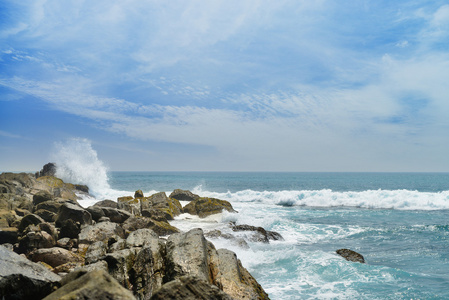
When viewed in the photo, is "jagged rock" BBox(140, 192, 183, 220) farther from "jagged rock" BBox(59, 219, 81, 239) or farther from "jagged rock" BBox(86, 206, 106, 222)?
"jagged rock" BBox(59, 219, 81, 239)

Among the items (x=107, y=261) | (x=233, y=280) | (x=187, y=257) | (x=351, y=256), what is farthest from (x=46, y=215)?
(x=351, y=256)

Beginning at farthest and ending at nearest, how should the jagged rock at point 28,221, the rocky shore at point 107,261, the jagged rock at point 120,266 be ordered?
the jagged rock at point 28,221, the jagged rock at point 120,266, the rocky shore at point 107,261

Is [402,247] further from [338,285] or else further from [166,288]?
[166,288]

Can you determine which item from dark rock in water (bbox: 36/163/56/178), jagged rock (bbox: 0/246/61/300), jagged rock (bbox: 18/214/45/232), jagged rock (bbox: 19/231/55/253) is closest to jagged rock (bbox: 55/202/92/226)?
jagged rock (bbox: 18/214/45/232)

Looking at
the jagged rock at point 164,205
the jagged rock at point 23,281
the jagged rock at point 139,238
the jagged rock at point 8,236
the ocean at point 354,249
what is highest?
the jagged rock at point 23,281

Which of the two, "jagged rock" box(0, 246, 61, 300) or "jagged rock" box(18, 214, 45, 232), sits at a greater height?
"jagged rock" box(0, 246, 61, 300)

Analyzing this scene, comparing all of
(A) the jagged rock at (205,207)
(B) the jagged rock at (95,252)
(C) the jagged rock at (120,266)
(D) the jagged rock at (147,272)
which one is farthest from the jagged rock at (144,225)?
(A) the jagged rock at (205,207)

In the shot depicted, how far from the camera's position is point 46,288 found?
499 centimetres

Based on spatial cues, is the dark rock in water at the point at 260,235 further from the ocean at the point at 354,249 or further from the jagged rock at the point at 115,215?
the jagged rock at the point at 115,215

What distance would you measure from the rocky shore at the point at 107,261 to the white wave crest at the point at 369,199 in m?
26.9

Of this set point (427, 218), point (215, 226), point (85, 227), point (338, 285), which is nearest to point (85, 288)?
point (85, 227)

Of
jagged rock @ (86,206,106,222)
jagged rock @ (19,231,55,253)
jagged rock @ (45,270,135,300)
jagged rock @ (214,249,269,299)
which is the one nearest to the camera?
jagged rock @ (45,270,135,300)

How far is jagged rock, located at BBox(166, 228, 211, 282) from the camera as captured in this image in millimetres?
6773

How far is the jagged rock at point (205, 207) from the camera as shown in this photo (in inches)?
952
